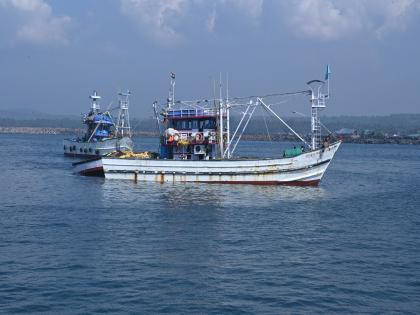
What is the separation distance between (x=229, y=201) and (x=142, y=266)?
53.7ft

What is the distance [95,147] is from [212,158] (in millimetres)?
43945

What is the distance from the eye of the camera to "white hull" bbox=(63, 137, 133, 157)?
83375 millimetres

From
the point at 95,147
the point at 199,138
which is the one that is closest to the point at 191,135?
the point at 199,138

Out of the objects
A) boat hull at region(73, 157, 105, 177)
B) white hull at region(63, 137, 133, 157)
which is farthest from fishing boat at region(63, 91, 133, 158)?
boat hull at region(73, 157, 105, 177)

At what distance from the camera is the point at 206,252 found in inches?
975

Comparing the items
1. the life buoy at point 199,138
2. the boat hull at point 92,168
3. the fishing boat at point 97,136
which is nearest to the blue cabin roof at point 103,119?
the fishing boat at point 97,136

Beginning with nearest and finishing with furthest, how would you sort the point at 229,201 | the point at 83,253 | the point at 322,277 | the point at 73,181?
the point at 322,277 < the point at 83,253 < the point at 229,201 < the point at 73,181

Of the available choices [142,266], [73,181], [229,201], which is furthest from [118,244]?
[73,181]

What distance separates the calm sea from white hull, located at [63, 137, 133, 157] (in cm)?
4031

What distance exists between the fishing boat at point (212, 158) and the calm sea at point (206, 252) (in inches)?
96.0

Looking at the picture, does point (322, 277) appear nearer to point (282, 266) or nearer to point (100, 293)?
point (282, 266)

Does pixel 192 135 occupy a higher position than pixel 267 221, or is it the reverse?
pixel 192 135

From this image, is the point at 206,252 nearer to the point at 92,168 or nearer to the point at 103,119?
the point at 92,168

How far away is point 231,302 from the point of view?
1872 cm
